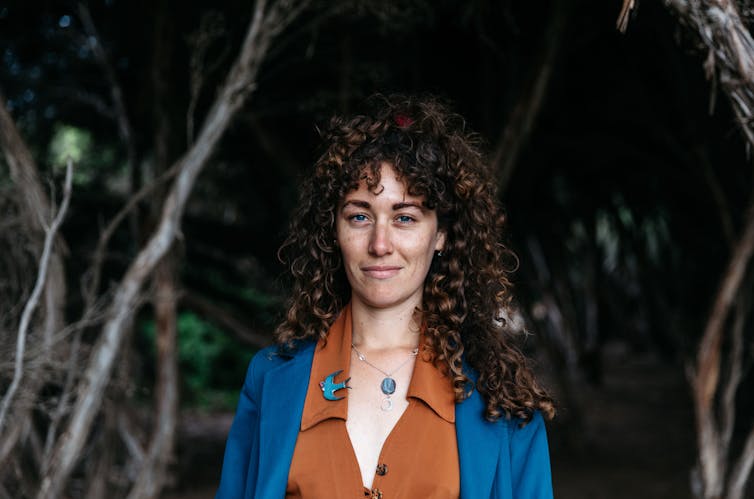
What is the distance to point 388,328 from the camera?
2.13 m

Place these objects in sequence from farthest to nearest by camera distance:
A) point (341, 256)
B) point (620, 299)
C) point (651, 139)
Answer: point (620, 299) → point (651, 139) → point (341, 256)

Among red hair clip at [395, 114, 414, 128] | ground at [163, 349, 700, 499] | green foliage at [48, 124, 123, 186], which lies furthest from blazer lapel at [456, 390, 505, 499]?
green foliage at [48, 124, 123, 186]

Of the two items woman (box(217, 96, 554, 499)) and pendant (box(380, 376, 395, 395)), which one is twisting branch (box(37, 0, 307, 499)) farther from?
pendant (box(380, 376, 395, 395))

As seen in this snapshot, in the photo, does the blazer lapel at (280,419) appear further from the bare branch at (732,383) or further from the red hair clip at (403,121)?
the bare branch at (732,383)

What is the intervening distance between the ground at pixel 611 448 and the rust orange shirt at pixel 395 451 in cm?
265

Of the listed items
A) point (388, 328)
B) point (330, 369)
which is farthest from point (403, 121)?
point (330, 369)

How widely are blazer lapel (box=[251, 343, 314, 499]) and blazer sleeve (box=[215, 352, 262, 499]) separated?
7 centimetres

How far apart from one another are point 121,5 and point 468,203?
175 inches

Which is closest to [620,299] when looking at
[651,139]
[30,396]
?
[651,139]

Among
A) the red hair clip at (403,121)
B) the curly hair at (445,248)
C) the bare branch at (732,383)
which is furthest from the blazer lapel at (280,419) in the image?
the bare branch at (732,383)

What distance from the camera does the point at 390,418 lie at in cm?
200

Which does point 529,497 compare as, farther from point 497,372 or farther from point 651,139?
point 651,139

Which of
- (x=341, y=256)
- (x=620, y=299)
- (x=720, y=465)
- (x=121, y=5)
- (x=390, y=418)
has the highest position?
(x=121, y=5)

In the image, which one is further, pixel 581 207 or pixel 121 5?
pixel 581 207
